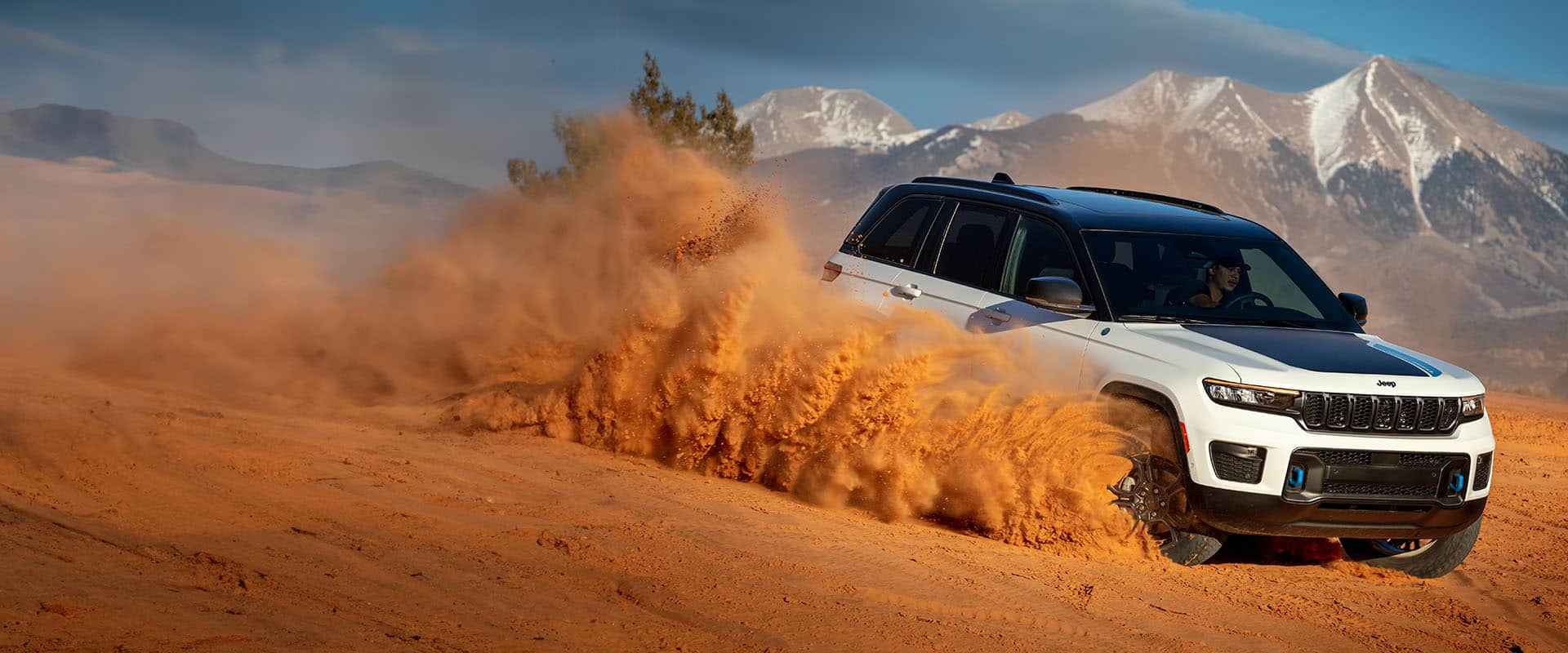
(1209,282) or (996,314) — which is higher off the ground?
(1209,282)

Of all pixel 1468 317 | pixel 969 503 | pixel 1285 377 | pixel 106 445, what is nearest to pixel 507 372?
pixel 106 445

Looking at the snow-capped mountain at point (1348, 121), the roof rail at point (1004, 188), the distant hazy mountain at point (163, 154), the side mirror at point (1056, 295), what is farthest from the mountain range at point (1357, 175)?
the side mirror at point (1056, 295)

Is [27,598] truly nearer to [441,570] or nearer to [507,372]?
[441,570]

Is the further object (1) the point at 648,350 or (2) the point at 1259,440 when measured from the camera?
(1) the point at 648,350

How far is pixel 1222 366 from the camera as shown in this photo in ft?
20.3

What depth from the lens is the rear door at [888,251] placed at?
27.2ft

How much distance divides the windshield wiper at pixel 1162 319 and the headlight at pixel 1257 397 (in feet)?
2.77

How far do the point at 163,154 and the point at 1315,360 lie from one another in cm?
3681

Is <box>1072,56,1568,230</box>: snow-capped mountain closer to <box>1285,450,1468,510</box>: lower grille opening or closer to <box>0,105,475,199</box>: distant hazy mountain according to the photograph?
<box>0,105,475,199</box>: distant hazy mountain

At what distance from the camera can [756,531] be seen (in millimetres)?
6465

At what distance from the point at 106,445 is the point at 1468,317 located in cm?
9339

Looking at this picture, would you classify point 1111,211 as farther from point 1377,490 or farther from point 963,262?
point 1377,490

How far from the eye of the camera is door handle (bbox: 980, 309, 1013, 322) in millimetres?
7367

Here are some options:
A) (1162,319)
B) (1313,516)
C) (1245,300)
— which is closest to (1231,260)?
(1245,300)
